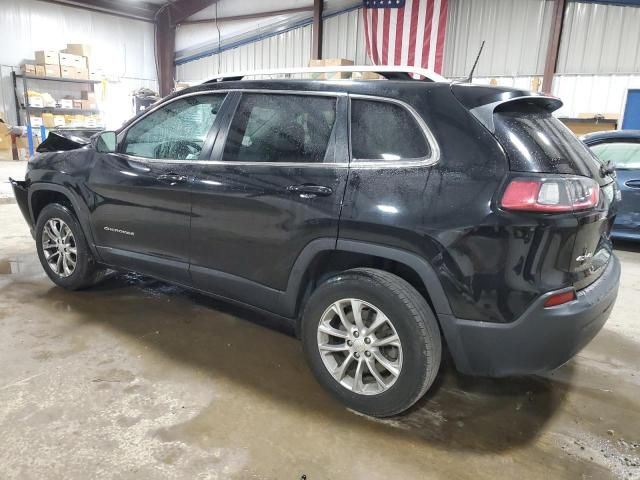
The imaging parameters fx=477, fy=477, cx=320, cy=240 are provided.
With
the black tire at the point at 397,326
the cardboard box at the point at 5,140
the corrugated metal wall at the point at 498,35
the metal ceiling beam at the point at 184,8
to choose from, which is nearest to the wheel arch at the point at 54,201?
the black tire at the point at 397,326

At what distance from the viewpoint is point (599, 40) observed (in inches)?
387

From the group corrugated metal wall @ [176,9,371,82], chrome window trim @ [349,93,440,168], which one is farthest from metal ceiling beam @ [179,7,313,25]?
chrome window trim @ [349,93,440,168]

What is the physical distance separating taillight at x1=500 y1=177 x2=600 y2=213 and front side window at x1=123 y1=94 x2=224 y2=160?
1.77 meters

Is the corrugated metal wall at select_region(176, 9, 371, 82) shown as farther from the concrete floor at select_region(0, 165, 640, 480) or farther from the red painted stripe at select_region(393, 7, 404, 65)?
the concrete floor at select_region(0, 165, 640, 480)

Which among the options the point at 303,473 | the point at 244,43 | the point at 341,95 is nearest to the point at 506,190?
the point at 341,95

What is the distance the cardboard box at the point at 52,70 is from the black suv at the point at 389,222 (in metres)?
12.8

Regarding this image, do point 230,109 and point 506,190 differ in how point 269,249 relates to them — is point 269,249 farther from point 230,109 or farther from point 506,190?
point 506,190

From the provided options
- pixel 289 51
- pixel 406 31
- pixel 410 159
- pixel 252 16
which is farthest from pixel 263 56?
pixel 410 159

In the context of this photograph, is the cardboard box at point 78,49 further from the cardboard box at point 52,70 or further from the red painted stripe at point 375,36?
the red painted stripe at point 375,36

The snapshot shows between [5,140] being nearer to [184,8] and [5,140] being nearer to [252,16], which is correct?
[184,8]

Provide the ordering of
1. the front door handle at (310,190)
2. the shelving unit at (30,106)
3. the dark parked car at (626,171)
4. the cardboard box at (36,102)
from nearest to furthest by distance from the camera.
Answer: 1. the front door handle at (310,190)
2. the dark parked car at (626,171)
3. the shelving unit at (30,106)
4. the cardboard box at (36,102)

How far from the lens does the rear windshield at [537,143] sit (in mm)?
1907

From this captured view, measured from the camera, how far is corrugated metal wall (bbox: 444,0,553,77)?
1045 cm

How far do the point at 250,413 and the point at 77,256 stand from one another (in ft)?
6.79
